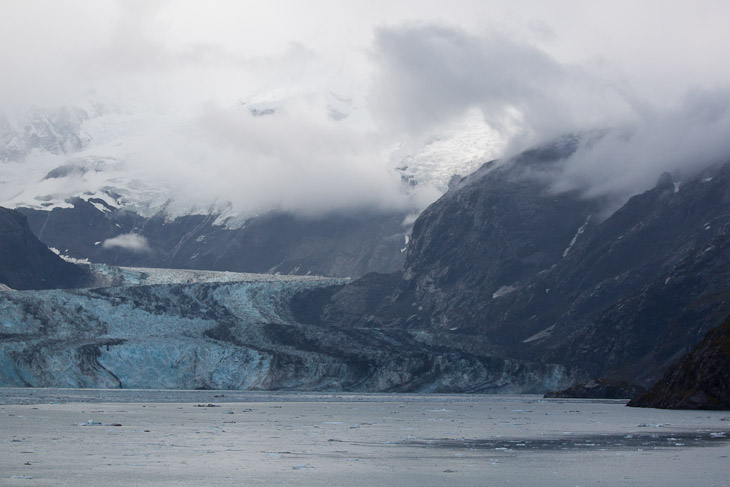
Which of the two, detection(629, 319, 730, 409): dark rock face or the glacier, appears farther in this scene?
the glacier

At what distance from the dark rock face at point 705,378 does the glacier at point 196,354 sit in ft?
218

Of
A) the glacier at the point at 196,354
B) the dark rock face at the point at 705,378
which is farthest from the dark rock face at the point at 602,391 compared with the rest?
the dark rock face at the point at 705,378

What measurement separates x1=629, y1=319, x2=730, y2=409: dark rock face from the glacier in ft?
218

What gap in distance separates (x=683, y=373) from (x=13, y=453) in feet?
202

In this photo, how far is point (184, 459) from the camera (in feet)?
126

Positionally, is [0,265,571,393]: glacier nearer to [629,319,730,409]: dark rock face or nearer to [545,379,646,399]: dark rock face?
[545,379,646,399]: dark rock face

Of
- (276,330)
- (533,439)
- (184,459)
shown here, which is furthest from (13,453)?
(276,330)

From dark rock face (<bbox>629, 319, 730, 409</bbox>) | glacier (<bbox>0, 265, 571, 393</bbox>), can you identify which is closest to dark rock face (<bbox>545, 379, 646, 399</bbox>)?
glacier (<bbox>0, 265, 571, 393</bbox>)

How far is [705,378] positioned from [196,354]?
7420 cm

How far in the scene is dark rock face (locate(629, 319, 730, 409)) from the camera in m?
81.4

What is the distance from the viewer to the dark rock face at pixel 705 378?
267ft

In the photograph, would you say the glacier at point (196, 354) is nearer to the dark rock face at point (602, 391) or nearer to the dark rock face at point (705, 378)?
the dark rock face at point (602, 391)

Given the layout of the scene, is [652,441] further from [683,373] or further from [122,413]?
[683,373]

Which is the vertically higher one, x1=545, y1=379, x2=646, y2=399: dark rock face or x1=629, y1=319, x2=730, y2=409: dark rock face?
x1=629, y1=319, x2=730, y2=409: dark rock face
